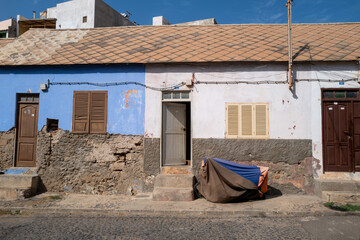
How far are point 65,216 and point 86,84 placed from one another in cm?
394

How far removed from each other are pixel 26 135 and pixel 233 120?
6.41 metres

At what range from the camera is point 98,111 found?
327 inches

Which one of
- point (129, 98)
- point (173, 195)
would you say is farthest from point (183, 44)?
point (173, 195)

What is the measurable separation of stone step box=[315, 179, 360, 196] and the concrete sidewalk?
1.23 feet

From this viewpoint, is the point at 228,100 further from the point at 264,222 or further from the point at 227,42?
the point at 264,222

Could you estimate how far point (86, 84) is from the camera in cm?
840

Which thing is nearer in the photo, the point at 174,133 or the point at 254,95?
Answer: the point at 254,95

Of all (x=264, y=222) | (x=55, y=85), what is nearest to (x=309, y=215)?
(x=264, y=222)

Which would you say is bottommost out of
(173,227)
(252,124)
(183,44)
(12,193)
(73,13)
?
(173,227)

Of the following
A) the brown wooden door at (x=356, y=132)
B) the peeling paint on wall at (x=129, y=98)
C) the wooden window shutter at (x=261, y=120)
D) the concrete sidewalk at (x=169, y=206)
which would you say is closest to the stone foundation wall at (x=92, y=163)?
the concrete sidewalk at (x=169, y=206)

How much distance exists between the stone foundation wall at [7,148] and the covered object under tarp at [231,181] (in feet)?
19.6

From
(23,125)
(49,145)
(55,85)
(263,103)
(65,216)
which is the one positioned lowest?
(65,216)

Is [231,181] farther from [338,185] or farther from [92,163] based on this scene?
[92,163]

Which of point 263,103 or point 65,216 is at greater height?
point 263,103
